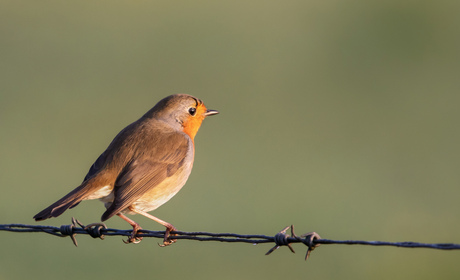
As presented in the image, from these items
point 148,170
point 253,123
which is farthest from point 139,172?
point 253,123

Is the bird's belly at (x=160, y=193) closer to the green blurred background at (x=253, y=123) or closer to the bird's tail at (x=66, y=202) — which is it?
the bird's tail at (x=66, y=202)

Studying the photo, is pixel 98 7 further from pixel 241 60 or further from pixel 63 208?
pixel 63 208

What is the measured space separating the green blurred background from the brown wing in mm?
3669

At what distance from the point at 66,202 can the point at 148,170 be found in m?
0.68

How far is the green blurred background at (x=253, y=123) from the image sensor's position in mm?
10023

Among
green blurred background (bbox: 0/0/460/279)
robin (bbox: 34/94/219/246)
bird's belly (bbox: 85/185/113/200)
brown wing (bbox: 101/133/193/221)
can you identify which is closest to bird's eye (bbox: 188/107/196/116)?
robin (bbox: 34/94/219/246)

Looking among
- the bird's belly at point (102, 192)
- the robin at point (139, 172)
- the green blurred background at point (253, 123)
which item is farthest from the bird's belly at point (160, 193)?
the green blurred background at point (253, 123)

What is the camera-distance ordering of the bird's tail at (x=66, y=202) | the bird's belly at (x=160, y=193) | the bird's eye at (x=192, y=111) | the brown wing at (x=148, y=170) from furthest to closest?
the bird's eye at (x=192, y=111) → the bird's belly at (x=160, y=193) → the brown wing at (x=148, y=170) → the bird's tail at (x=66, y=202)

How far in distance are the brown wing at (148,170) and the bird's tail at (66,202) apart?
205 mm

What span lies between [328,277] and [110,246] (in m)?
2.82

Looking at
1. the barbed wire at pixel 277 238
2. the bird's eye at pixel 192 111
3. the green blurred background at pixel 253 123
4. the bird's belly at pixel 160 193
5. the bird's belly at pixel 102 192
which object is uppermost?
the green blurred background at pixel 253 123

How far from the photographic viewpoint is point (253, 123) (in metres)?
15.2

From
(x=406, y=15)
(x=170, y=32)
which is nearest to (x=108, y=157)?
(x=170, y=32)

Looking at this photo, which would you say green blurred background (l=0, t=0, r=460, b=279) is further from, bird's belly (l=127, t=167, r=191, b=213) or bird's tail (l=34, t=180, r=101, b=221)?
bird's tail (l=34, t=180, r=101, b=221)
